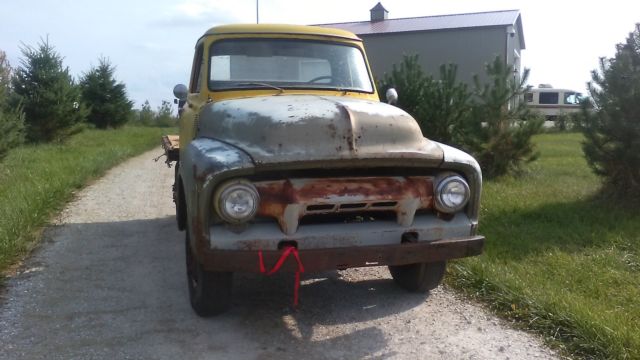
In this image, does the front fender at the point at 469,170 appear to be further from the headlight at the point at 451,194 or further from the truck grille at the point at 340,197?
the truck grille at the point at 340,197

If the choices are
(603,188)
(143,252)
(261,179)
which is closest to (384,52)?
(603,188)

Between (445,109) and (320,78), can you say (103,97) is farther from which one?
(320,78)

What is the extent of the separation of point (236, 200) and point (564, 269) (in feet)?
10.2

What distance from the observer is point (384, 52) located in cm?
3155

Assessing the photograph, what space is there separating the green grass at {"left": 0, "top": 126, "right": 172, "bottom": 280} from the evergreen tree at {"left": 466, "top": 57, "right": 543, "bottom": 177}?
21.4 ft

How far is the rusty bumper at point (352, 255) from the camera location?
364 cm

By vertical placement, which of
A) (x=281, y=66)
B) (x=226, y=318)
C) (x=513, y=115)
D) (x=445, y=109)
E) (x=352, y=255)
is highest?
(x=281, y=66)

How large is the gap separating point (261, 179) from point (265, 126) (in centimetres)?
35

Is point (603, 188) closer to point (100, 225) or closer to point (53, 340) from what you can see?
point (100, 225)

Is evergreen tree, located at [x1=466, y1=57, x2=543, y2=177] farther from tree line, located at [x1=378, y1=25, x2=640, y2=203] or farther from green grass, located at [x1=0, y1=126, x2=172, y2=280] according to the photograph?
green grass, located at [x1=0, y1=126, x2=172, y2=280]

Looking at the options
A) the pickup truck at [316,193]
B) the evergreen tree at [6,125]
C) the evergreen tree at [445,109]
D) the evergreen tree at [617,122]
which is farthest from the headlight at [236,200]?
the evergreen tree at [6,125]

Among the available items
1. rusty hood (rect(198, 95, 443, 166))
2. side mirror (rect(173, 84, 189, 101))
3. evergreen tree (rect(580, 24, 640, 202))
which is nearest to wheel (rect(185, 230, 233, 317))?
rusty hood (rect(198, 95, 443, 166))

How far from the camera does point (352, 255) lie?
377 centimetres

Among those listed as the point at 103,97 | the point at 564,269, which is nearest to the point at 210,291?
the point at 564,269
